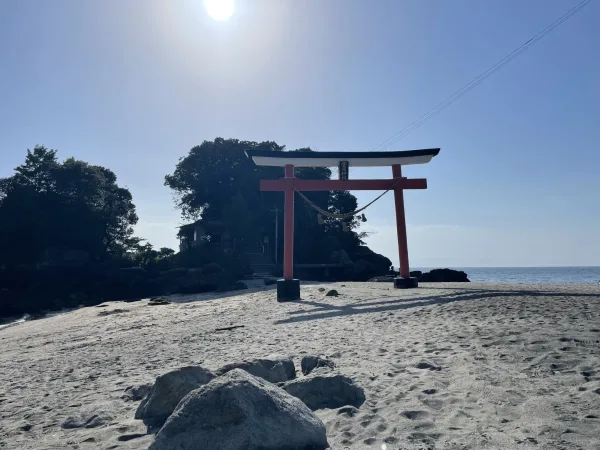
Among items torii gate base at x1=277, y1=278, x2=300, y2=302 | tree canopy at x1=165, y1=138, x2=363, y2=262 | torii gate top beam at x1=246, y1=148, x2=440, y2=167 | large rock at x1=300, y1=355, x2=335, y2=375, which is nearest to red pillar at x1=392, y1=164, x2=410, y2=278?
torii gate top beam at x1=246, y1=148, x2=440, y2=167

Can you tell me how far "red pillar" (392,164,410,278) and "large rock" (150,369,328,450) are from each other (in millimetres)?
13630

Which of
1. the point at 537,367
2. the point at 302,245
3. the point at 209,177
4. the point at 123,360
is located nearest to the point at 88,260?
the point at 209,177

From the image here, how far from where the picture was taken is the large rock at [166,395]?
3.92 meters

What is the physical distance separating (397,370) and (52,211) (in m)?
38.5

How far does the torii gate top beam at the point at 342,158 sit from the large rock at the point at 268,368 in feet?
34.9

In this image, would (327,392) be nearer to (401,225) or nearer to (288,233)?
(288,233)

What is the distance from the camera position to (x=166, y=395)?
12.9 ft

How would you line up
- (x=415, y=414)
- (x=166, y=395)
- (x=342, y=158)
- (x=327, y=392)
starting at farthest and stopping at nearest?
1. (x=342, y=158)
2. (x=327, y=392)
3. (x=166, y=395)
4. (x=415, y=414)

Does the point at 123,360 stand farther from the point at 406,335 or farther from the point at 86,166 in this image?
the point at 86,166

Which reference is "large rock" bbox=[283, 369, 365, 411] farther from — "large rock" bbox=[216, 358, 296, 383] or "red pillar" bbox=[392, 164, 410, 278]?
"red pillar" bbox=[392, 164, 410, 278]

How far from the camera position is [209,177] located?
42469mm

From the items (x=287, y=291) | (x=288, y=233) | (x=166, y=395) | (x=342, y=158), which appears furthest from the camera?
(x=342, y=158)

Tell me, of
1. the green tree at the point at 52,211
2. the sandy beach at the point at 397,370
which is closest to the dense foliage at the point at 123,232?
the green tree at the point at 52,211

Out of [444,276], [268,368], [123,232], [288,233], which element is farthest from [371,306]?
[123,232]
